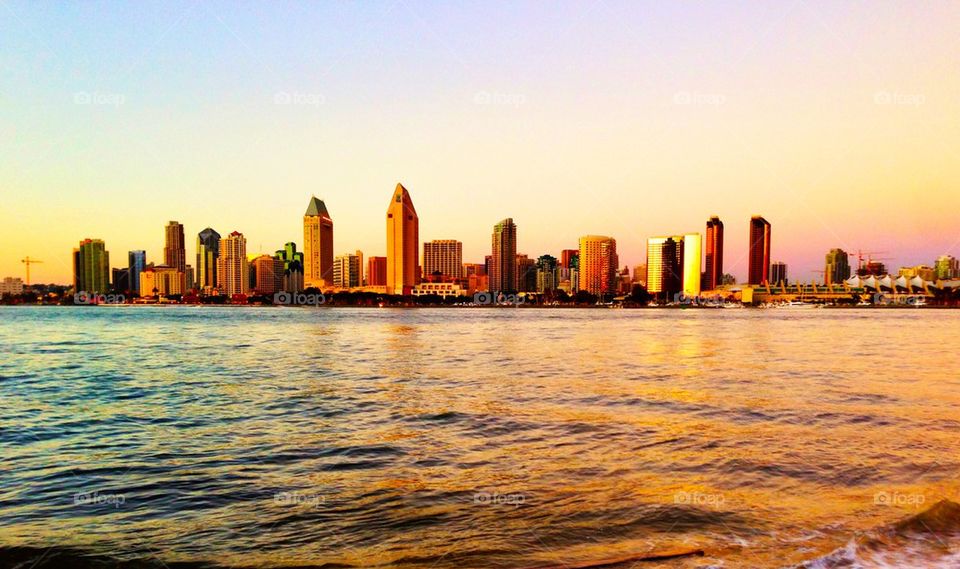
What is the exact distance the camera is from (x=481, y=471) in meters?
14.2

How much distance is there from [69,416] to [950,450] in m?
29.5

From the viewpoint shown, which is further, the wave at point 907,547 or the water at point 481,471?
the water at point 481,471

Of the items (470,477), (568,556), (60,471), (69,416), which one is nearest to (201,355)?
(69,416)

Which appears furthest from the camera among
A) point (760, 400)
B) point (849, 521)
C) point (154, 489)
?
point (760, 400)

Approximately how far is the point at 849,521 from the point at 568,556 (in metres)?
5.74

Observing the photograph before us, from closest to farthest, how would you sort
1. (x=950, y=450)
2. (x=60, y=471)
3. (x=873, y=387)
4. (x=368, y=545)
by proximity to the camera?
(x=368, y=545)
(x=60, y=471)
(x=950, y=450)
(x=873, y=387)

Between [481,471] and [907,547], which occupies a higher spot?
[907,547]

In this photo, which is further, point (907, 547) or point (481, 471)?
point (481, 471)

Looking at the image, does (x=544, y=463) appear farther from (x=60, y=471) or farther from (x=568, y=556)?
(x=60, y=471)

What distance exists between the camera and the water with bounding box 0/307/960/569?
984 centimetres

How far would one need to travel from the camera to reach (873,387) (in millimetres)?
28891

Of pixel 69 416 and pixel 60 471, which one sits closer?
pixel 60 471

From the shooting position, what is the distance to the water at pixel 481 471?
984 cm

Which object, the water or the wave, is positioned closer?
the wave
